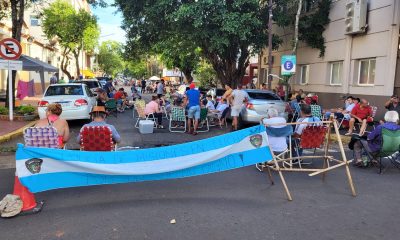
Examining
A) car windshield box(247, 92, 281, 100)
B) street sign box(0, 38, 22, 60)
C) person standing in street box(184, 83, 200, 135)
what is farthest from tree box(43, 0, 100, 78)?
person standing in street box(184, 83, 200, 135)

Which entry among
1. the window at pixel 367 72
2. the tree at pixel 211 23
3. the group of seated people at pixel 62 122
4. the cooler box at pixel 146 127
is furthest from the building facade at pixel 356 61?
the group of seated people at pixel 62 122

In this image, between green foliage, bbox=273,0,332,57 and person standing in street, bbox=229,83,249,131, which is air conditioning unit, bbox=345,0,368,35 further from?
person standing in street, bbox=229,83,249,131

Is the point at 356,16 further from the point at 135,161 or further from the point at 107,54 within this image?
the point at 107,54

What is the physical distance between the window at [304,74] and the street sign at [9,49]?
621 inches

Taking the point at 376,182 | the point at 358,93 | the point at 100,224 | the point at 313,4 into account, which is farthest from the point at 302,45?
the point at 100,224

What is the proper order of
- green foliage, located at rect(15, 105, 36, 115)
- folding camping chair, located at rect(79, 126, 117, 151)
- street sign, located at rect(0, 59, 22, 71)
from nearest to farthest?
1. folding camping chair, located at rect(79, 126, 117, 151)
2. street sign, located at rect(0, 59, 22, 71)
3. green foliage, located at rect(15, 105, 36, 115)

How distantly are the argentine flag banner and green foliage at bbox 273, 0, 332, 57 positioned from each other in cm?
1661

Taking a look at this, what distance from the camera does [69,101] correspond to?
13016 mm

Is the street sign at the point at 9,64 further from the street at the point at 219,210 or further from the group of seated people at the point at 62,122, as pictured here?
the group of seated people at the point at 62,122

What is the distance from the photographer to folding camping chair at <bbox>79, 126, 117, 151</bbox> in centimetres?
614

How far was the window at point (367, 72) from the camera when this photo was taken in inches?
688

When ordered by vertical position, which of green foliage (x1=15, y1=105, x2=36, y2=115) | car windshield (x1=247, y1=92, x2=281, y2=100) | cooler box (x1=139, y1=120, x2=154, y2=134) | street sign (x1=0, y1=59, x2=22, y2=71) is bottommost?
cooler box (x1=139, y1=120, x2=154, y2=134)

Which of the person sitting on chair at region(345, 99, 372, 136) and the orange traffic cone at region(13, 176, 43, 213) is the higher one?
the person sitting on chair at region(345, 99, 372, 136)

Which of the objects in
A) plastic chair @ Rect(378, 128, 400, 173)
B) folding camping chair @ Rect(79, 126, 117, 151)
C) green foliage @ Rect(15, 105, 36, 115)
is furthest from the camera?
green foliage @ Rect(15, 105, 36, 115)
